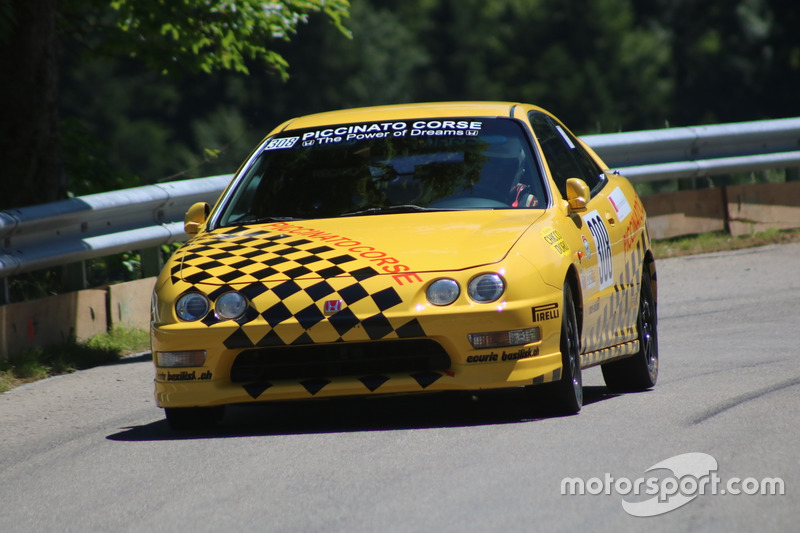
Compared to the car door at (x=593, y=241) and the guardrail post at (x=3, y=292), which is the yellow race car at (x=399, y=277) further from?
the guardrail post at (x=3, y=292)

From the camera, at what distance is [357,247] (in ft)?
21.0

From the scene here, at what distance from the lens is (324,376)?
6.16 metres

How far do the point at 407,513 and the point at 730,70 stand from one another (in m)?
61.0

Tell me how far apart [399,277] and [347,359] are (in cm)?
41

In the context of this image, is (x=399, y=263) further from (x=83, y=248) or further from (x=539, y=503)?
(x=83, y=248)

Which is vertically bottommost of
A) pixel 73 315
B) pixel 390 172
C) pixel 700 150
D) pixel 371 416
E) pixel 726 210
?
pixel 726 210

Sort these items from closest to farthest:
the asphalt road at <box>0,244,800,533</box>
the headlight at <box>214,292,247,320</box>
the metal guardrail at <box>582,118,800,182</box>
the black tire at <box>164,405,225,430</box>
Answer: the asphalt road at <box>0,244,800,533</box>, the headlight at <box>214,292,247,320</box>, the black tire at <box>164,405,225,430</box>, the metal guardrail at <box>582,118,800,182</box>

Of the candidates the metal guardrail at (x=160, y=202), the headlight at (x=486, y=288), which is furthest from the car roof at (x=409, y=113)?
the metal guardrail at (x=160, y=202)

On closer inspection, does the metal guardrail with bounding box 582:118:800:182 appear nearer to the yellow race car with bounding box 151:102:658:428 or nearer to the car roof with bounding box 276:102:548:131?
the car roof with bounding box 276:102:548:131

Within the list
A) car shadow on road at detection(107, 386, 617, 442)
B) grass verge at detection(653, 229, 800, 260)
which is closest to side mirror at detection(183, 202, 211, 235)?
car shadow on road at detection(107, 386, 617, 442)

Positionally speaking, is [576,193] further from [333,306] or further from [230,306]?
[230,306]

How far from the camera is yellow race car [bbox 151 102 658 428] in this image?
6070 mm

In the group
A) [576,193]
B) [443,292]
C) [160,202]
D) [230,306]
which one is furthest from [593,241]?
[160,202]

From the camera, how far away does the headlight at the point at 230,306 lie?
20.2 feet
